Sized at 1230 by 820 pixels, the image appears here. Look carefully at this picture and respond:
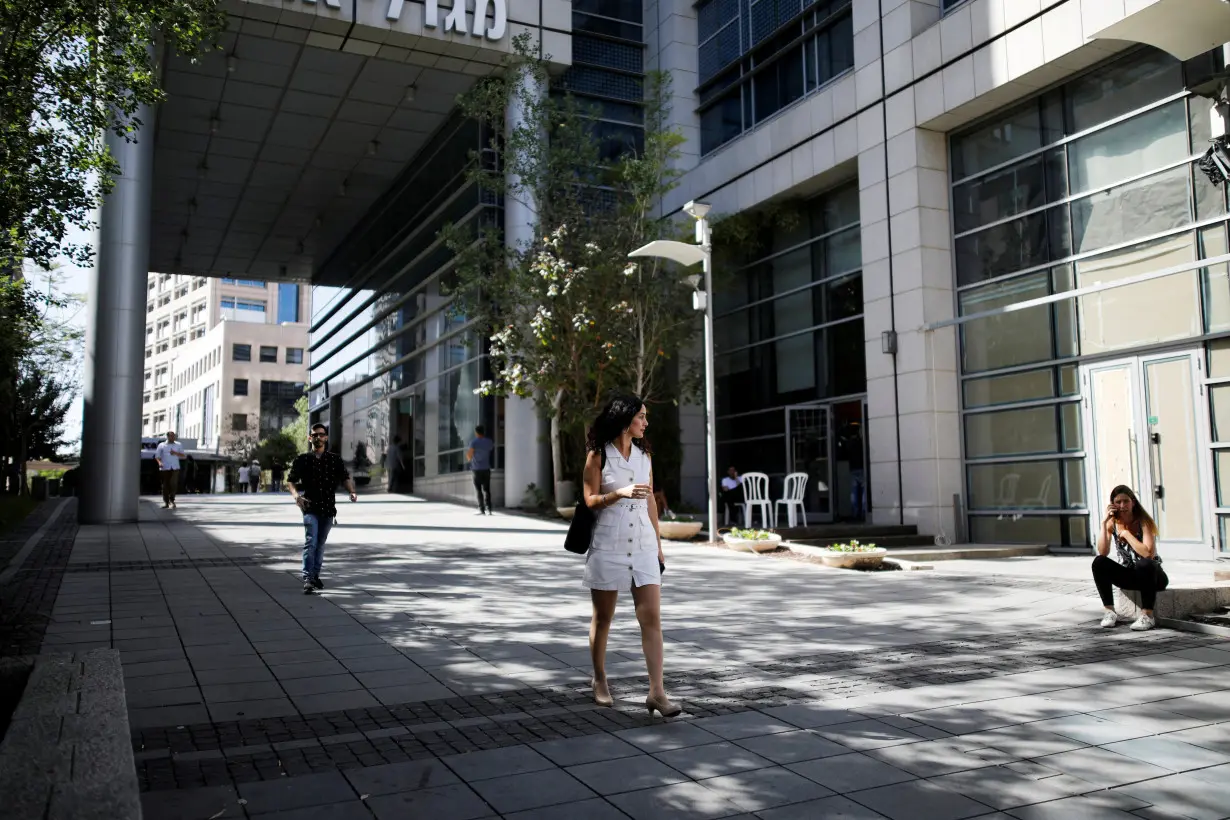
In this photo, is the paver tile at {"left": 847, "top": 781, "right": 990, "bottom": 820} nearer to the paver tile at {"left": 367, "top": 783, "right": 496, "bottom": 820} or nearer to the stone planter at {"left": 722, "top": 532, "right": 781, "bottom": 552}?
the paver tile at {"left": 367, "top": 783, "right": 496, "bottom": 820}

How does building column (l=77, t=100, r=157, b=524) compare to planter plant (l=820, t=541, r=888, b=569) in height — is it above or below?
above

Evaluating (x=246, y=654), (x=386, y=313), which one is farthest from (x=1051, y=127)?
(x=386, y=313)

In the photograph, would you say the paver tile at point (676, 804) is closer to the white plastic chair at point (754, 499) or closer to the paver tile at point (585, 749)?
the paver tile at point (585, 749)

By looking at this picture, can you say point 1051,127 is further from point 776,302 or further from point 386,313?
point 386,313

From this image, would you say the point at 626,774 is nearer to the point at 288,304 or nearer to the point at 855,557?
the point at 855,557

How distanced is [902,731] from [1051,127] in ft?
41.1

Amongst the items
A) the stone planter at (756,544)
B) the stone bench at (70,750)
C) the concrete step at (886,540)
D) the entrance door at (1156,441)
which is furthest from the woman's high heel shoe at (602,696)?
the entrance door at (1156,441)

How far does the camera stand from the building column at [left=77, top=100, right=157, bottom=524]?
17.8m

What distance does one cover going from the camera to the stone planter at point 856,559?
11766 mm

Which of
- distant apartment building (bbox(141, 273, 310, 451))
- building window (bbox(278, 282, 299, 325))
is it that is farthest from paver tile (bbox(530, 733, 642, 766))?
building window (bbox(278, 282, 299, 325))

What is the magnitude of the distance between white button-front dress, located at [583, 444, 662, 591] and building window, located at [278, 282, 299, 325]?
349 feet

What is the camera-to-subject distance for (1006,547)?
13609mm

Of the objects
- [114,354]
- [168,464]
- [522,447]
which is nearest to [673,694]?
[114,354]

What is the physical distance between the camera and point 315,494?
934 centimetres
